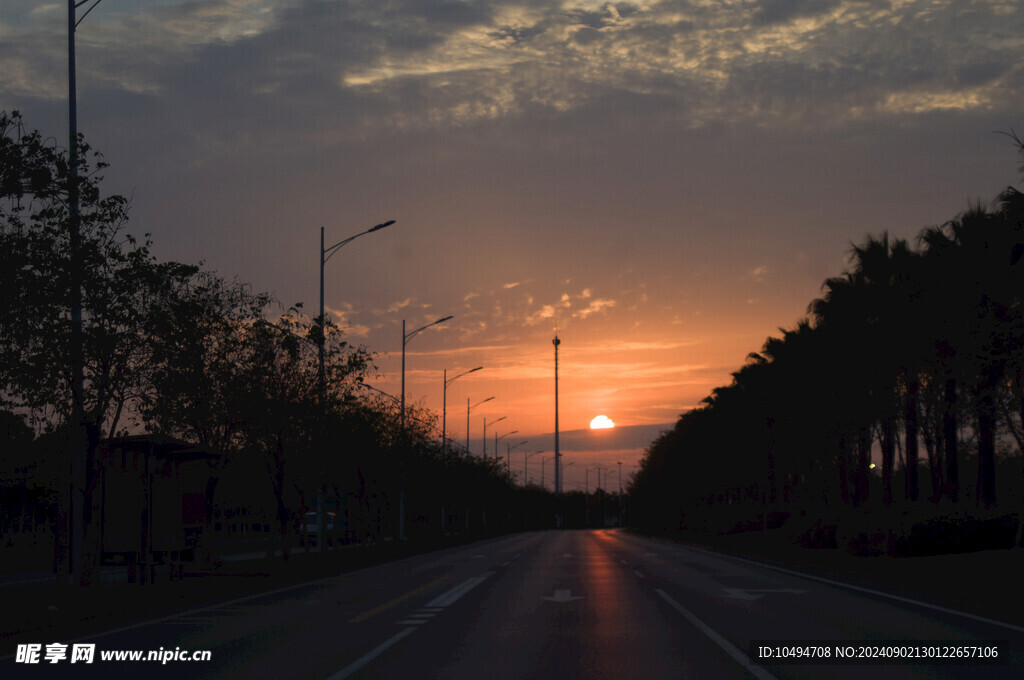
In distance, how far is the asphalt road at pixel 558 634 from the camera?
39.5ft

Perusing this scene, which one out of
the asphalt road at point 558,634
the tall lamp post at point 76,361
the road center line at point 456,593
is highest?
the tall lamp post at point 76,361

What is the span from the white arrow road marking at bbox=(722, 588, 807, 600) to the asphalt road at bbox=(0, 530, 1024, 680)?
0.04 meters

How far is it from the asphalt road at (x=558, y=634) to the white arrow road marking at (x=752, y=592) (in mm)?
43

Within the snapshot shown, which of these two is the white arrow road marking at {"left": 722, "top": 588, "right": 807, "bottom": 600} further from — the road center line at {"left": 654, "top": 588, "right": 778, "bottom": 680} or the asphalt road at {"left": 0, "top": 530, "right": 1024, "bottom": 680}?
the road center line at {"left": 654, "top": 588, "right": 778, "bottom": 680}

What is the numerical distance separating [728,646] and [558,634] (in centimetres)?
265

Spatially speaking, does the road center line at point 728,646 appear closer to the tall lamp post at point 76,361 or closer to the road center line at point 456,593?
the road center line at point 456,593

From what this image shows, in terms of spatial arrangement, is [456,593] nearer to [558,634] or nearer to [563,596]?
[563,596]

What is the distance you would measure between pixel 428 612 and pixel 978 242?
82.2 ft

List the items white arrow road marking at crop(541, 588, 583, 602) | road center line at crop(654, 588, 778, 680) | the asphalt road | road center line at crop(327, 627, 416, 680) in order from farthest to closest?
white arrow road marking at crop(541, 588, 583, 602) < the asphalt road < road center line at crop(327, 627, 416, 680) < road center line at crop(654, 588, 778, 680)

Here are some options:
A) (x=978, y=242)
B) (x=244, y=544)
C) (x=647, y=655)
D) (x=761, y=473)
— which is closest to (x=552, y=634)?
(x=647, y=655)

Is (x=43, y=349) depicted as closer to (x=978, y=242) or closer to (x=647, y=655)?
(x=647, y=655)

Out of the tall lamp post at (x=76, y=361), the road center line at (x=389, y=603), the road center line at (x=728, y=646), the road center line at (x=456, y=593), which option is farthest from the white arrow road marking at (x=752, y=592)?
the tall lamp post at (x=76, y=361)

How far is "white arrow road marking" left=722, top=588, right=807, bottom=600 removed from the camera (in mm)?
A: 22172

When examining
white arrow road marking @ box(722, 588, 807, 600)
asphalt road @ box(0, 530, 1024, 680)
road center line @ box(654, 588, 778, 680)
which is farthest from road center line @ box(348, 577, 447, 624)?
white arrow road marking @ box(722, 588, 807, 600)
